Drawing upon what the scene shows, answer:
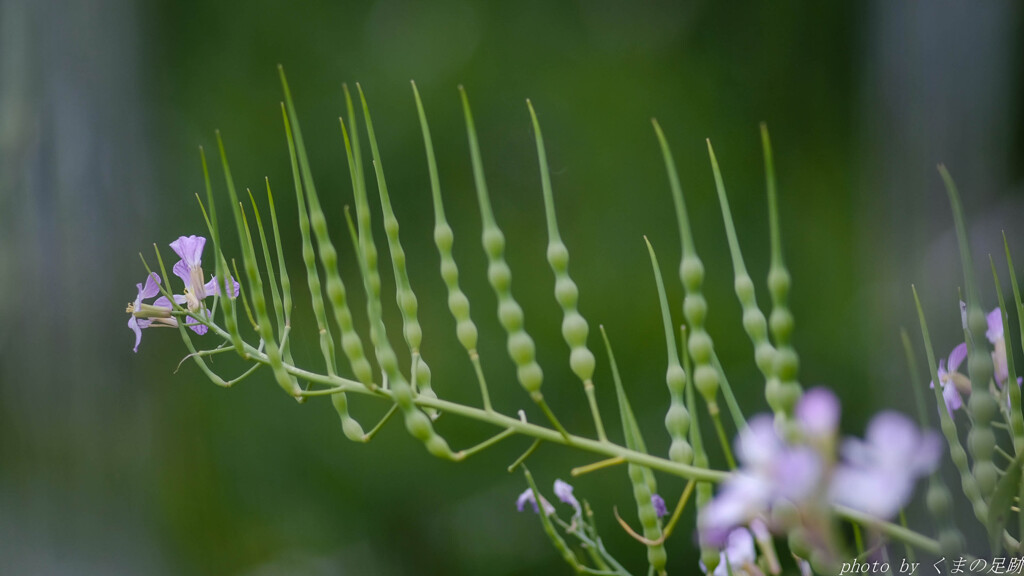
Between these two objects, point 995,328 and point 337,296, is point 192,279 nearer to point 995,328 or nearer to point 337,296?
point 337,296

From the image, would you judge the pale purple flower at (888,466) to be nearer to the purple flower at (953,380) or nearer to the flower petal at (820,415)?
the flower petal at (820,415)

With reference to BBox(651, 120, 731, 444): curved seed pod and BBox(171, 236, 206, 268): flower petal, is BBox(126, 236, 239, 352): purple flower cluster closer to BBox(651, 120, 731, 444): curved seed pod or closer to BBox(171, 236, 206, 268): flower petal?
BBox(171, 236, 206, 268): flower petal

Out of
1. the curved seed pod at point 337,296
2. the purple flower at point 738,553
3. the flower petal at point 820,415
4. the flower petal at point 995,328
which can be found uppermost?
the curved seed pod at point 337,296

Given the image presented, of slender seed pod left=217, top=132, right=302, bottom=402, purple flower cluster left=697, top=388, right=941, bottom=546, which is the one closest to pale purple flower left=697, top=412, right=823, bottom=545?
purple flower cluster left=697, top=388, right=941, bottom=546

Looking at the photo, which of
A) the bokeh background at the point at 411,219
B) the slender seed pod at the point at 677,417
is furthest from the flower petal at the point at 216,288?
the bokeh background at the point at 411,219

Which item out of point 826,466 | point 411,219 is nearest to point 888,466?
point 826,466

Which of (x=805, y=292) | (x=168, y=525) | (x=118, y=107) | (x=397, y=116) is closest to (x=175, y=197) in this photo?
(x=118, y=107)
